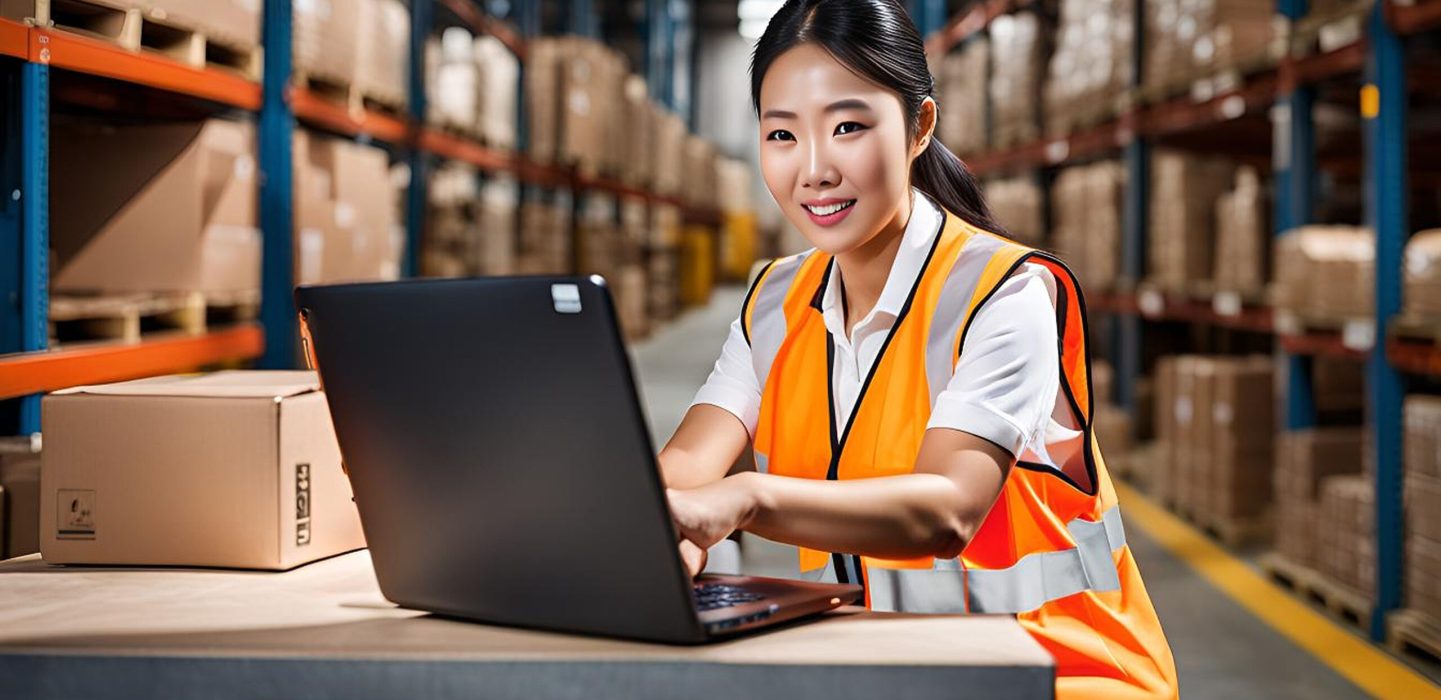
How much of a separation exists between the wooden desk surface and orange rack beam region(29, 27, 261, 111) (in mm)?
2076

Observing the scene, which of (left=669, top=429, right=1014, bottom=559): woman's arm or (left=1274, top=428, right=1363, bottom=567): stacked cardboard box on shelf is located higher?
(left=669, top=429, right=1014, bottom=559): woman's arm

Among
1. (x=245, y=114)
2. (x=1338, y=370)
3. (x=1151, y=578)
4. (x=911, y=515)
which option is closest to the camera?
(x=911, y=515)

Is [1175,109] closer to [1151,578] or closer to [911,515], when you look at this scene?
[1151,578]

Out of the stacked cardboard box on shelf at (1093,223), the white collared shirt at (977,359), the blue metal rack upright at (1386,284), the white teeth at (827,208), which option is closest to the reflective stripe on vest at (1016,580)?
the white collared shirt at (977,359)

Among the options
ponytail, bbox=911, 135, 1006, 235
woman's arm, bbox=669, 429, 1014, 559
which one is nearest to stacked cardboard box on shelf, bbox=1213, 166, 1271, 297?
ponytail, bbox=911, 135, 1006, 235

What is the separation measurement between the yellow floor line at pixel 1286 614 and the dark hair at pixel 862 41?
3.03 m

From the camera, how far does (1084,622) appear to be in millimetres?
1720

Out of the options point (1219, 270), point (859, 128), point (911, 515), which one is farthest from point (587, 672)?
point (1219, 270)

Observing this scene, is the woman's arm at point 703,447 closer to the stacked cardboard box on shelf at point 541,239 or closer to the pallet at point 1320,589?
the pallet at point 1320,589

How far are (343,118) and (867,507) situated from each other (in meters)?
4.75

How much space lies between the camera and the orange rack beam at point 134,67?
3176 mm

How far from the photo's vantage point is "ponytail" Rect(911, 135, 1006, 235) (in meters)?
1.99

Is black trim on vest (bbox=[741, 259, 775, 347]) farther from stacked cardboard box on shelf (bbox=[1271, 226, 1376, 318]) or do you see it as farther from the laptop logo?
stacked cardboard box on shelf (bbox=[1271, 226, 1376, 318])

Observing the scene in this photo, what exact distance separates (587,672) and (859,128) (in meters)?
0.80
